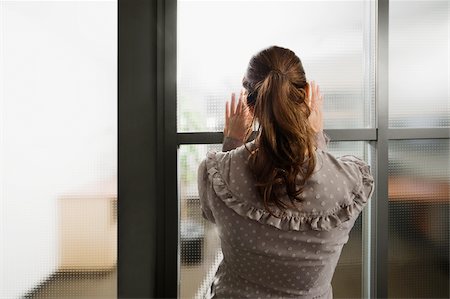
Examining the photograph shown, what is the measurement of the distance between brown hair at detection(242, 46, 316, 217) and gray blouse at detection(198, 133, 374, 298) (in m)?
0.03

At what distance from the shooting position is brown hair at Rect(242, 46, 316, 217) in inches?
41.4

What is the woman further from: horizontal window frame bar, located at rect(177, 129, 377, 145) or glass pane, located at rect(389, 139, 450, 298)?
glass pane, located at rect(389, 139, 450, 298)

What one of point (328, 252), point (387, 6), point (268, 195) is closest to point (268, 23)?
point (387, 6)

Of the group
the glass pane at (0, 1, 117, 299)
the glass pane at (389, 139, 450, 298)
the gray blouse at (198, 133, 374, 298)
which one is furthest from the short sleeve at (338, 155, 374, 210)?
the glass pane at (0, 1, 117, 299)

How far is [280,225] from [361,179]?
26cm

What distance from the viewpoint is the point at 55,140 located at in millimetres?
1397

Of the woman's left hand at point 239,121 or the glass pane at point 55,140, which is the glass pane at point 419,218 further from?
the glass pane at point 55,140

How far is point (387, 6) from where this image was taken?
1463 millimetres

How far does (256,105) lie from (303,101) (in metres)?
0.12

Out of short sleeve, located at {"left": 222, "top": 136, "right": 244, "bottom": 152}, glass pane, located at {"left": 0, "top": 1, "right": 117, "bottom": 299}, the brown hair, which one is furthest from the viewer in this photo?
glass pane, located at {"left": 0, "top": 1, "right": 117, "bottom": 299}

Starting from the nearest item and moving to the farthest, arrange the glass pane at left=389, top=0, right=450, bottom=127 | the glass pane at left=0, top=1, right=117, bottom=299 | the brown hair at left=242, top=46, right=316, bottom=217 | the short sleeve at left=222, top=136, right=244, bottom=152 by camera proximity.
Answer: the brown hair at left=242, top=46, right=316, bottom=217, the short sleeve at left=222, top=136, right=244, bottom=152, the glass pane at left=0, top=1, right=117, bottom=299, the glass pane at left=389, top=0, right=450, bottom=127

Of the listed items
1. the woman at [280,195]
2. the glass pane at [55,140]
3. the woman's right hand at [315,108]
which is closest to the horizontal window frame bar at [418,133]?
the woman's right hand at [315,108]

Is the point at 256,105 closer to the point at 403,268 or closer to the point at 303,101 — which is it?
the point at 303,101

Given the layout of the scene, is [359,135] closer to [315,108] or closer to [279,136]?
[315,108]
